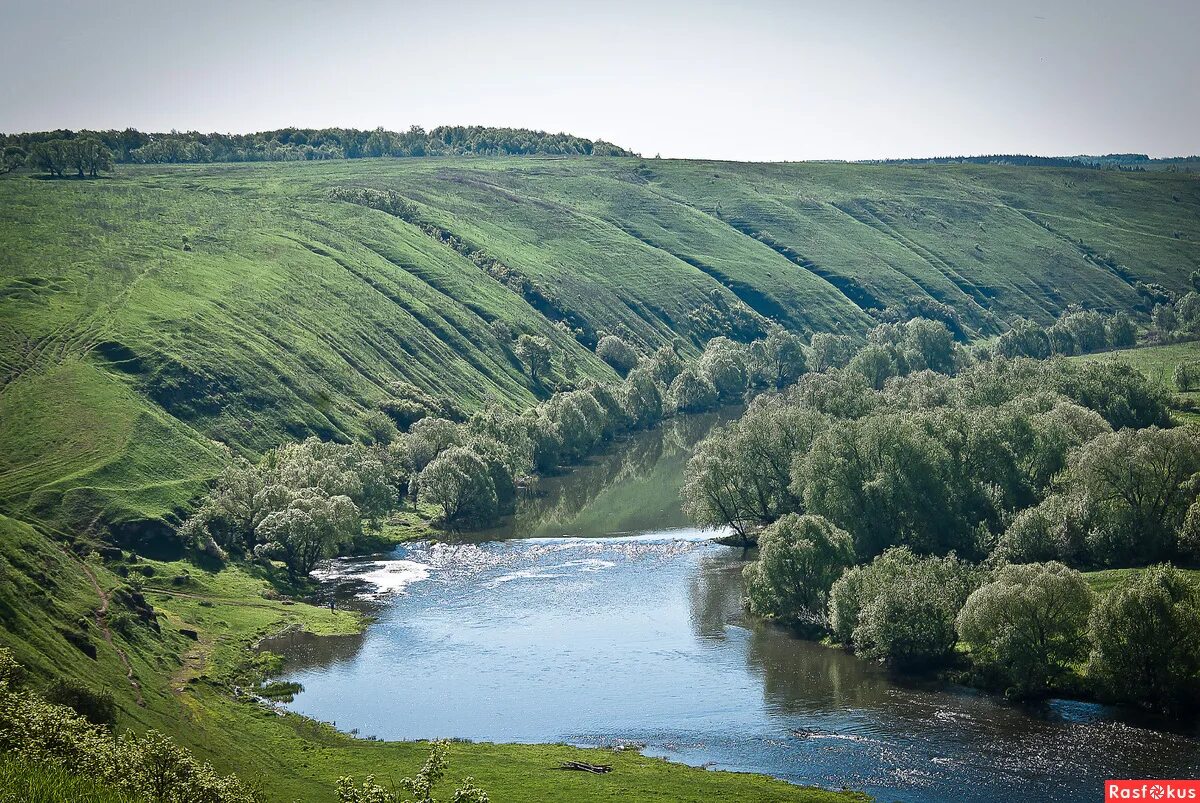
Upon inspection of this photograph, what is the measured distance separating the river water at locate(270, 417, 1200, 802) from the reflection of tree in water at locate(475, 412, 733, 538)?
10.1 metres

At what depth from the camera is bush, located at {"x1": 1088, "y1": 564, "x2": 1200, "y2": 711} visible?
7600 centimetres

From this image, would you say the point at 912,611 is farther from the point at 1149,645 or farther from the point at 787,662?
the point at 1149,645

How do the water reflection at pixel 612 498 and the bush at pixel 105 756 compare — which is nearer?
the bush at pixel 105 756

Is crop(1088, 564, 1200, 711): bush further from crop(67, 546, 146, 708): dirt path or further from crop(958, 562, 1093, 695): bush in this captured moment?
crop(67, 546, 146, 708): dirt path

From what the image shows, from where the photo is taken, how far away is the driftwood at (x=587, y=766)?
240 feet

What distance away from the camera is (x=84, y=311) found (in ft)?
580

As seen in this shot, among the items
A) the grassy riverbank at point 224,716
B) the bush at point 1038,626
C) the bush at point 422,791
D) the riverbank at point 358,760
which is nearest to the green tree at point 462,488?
the grassy riverbank at point 224,716

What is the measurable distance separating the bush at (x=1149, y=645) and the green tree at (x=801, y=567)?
25828 mm

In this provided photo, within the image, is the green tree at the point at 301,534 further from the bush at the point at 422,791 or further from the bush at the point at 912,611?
the bush at the point at 422,791

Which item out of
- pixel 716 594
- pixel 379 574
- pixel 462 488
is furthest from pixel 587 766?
pixel 462 488

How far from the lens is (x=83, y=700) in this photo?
6788 cm

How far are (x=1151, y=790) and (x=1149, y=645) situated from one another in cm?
1388

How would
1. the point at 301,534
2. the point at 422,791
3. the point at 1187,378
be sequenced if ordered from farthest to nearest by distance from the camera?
the point at 1187,378
the point at 301,534
the point at 422,791

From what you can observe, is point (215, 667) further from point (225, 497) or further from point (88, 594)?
point (225, 497)
